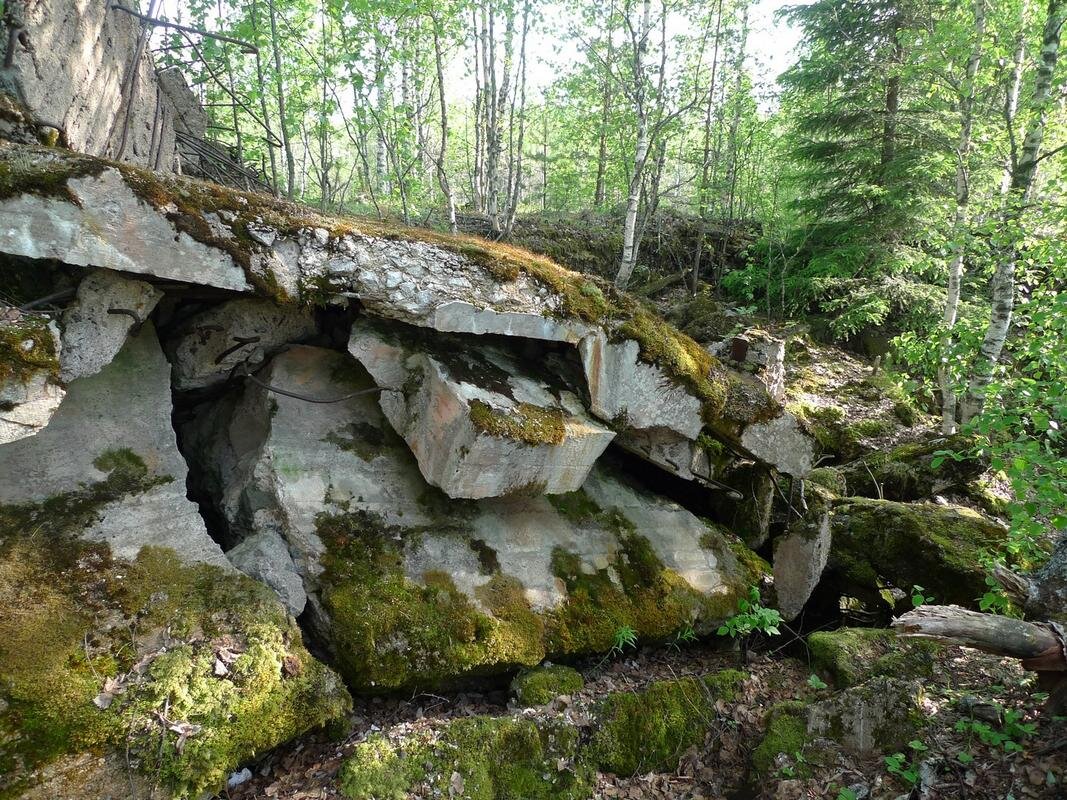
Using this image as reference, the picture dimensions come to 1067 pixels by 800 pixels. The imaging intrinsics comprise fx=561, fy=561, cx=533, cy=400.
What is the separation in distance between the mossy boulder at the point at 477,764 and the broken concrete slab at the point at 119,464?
170 cm

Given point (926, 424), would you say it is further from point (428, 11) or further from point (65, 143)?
point (65, 143)

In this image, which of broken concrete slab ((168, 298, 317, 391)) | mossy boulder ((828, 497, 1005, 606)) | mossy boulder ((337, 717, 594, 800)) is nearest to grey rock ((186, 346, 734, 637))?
broken concrete slab ((168, 298, 317, 391))

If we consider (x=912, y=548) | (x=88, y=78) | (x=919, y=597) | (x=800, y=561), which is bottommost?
(x=800, y=561)

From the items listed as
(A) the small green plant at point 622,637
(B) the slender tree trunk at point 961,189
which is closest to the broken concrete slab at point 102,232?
(A) the small green plant at point 622,637

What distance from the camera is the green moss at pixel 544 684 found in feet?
14.2

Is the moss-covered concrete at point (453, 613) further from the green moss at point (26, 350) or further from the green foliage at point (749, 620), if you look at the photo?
Answer: the green moss at point (26, 350)

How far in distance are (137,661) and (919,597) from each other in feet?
19.7

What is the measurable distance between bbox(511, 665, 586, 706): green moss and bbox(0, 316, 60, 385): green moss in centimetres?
379

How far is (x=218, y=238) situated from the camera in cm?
390

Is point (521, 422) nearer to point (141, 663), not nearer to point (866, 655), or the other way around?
point (141, 663)

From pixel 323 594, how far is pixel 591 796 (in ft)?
7.71

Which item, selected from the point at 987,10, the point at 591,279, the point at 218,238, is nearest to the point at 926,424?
the point at 987,10

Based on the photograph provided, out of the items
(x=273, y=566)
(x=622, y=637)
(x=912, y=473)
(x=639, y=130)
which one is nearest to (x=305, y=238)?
(x=273, y=566)

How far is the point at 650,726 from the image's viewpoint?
13.9ft
